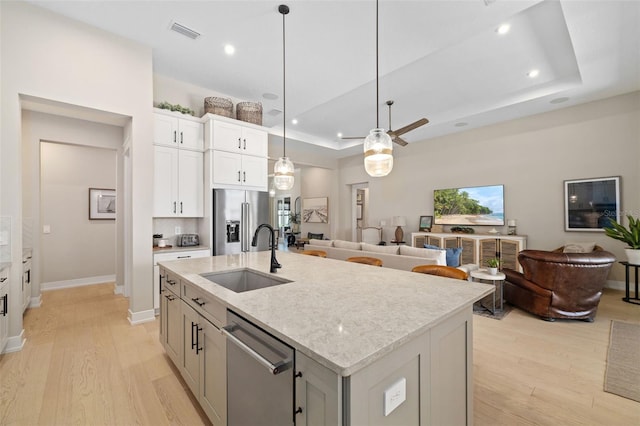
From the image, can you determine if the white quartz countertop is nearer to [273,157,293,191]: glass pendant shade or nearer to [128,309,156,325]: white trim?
[273,157,293,191]: glass pendant shade

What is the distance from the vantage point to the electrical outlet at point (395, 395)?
1.00 meters

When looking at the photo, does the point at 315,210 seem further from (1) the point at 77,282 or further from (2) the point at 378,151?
(2) the point at 378,151

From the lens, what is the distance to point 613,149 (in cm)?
471

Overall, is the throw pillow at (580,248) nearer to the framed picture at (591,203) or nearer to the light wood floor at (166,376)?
the framed picture at (591,203)

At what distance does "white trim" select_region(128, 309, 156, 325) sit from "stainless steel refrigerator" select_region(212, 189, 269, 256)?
1059 mm

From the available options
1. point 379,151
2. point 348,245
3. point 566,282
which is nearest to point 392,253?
point 348,245

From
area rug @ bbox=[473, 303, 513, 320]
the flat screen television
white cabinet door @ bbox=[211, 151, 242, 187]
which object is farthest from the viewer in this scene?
the flat screen television

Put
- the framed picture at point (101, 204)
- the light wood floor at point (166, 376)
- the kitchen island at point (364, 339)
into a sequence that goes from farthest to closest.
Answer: the framed picture at point (101, 204), the light wood floor at point (166, 376), the kitchen island at point (364, 339)

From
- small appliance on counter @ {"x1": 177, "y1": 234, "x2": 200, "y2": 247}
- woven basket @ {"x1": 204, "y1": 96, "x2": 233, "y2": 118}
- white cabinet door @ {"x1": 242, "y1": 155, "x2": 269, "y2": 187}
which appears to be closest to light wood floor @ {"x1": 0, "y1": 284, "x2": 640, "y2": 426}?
small appliance on counter @ {"x1": 177, "y1": 234, "x2": 200, "y2": 247}

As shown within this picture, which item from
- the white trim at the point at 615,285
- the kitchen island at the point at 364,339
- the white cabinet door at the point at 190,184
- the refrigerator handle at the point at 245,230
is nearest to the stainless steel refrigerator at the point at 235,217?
the refrigerator handle at the point at 245,230

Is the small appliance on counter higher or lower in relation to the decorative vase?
higher

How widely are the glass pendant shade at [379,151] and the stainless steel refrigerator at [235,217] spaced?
2579mm

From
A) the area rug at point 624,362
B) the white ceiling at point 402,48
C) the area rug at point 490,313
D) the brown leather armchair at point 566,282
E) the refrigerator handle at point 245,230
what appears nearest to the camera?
the area rug at point 624,362

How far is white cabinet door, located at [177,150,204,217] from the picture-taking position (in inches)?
157
